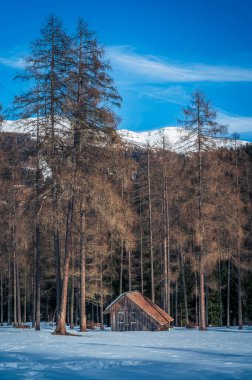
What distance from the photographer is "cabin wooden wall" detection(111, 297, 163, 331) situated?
31483 mm

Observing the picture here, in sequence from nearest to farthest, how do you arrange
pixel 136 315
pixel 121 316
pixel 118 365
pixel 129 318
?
pixel 118 365 → pixel 136 315 → pixel 129 318 → pixel 121 316

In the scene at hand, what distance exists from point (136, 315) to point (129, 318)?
61cm

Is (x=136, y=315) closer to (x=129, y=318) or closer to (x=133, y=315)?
(x=133, y=315)

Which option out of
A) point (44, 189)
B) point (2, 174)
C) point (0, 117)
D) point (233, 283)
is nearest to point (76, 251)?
point (2, 174)

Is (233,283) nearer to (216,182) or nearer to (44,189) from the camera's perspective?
(216,182)

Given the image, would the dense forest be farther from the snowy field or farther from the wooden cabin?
the snowy field

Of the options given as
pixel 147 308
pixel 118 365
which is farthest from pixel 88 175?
pixel 147 308

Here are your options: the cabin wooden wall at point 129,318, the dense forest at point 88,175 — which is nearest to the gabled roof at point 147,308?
the cabin wooden wall at point 129,318

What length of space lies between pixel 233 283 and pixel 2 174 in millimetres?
26804

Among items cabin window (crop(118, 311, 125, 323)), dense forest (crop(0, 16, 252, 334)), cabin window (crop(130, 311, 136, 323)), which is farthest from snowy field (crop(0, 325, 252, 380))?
cabin window (crop(118, 311, 125, 323))

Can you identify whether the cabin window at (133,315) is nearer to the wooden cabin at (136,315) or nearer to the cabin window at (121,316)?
the wooden cabin at (136,315)

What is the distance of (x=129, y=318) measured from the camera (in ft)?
106

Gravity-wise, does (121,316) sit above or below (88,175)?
below

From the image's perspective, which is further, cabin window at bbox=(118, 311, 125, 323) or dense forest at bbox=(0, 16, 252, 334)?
cabin window at bbox=(118, 311, 125, 323)
